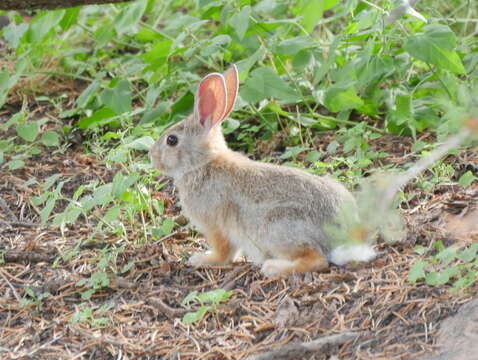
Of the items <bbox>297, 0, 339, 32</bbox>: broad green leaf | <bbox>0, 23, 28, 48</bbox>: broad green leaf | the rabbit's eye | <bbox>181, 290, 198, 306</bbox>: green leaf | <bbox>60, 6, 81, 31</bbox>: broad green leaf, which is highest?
<bbox>297, 0, 339, 32</bbox>: broad green leaf

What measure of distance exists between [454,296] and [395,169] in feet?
5.53

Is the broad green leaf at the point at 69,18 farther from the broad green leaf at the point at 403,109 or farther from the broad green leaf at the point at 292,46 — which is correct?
the broad green leaf at the point at 403,109

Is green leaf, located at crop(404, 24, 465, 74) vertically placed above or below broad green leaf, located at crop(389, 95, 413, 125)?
above

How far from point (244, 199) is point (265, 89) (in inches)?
54.0

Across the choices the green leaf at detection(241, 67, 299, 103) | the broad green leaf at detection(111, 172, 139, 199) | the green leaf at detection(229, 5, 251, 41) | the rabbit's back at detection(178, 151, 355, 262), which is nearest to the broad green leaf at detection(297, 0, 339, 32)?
→ the green leaf at detection(229, 5, 251, 41)

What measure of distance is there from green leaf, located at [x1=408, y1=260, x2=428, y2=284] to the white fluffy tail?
1.58ft

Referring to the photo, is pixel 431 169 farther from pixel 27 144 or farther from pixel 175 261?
pixel 27 144

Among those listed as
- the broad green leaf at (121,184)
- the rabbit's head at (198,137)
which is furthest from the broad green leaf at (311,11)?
the broad green leaf at (121,184)

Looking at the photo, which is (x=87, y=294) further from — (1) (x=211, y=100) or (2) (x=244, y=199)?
(1) (x=211, y=100)

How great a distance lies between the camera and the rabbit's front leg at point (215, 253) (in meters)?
4.77

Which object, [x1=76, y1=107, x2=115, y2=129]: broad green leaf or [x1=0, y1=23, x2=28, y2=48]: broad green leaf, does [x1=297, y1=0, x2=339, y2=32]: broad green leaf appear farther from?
[x1=0, y1=23, x2=28, y2=48]: broad green leaf

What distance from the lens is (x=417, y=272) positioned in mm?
3867

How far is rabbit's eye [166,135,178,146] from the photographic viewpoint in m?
5.06

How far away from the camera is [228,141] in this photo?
21.8ft
